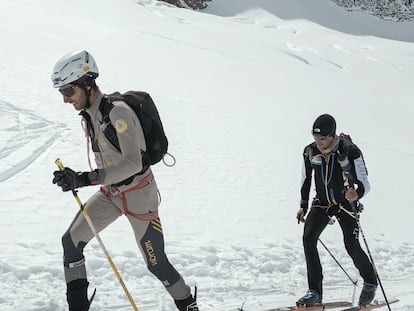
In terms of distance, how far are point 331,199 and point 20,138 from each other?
295 inches

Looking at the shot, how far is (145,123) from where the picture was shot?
3811 millimetres

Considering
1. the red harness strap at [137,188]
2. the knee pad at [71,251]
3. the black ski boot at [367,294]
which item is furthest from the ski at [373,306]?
the knee pad at [71,251]

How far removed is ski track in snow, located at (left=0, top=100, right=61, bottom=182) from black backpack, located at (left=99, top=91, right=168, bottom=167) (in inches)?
215

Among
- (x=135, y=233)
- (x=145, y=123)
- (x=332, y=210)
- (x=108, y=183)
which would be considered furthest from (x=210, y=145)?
(x=108, y=183)

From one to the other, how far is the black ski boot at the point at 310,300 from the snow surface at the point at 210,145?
1.83 ft

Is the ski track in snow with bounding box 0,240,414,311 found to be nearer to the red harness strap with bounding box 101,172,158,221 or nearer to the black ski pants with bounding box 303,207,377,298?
the black ski pants with bounding box 303,207,377,298

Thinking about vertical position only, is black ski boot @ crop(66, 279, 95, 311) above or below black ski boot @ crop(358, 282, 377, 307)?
above

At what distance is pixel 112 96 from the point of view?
12.8 ft

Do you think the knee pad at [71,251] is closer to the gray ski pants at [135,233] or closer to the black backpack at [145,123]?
the gray ski pants at [135,233]

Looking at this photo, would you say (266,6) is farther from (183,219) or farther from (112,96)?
(112,96)

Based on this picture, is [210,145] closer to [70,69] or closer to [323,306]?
[323,306]

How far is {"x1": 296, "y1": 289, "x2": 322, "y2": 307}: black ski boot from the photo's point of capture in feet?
17.6

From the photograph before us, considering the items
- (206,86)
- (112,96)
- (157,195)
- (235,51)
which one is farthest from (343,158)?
(235,51)

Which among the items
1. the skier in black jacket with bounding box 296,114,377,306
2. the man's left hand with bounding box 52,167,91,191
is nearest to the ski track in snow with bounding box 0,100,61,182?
the man's left hand with bounding box 52,167,91,191
